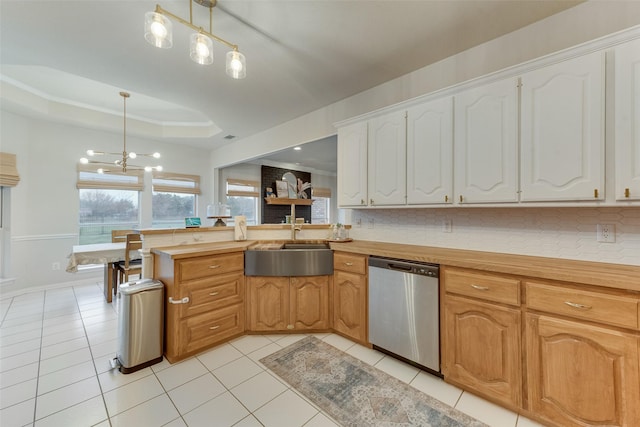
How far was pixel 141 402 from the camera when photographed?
1679mm

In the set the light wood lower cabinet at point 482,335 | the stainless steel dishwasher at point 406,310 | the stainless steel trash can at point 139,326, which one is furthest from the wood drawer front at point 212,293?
the light wood lower cabinet at point 482,335

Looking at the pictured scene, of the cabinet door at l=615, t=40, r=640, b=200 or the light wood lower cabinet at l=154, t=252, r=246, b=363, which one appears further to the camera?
the light wood lower cabinet at l=154, t=252, r=246, b=363

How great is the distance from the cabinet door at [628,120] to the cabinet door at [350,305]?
177 centimetres

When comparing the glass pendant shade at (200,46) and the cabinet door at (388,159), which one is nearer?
the glass pendant shade at (200,46)

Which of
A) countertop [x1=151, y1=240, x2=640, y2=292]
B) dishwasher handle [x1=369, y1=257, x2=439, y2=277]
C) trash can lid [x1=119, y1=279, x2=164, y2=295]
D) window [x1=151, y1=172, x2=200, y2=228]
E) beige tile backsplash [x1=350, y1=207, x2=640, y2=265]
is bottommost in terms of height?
trash can lid [x1=119, y1=279, x2=164, y2=295]

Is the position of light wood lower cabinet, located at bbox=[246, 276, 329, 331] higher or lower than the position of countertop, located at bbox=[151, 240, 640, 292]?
lower

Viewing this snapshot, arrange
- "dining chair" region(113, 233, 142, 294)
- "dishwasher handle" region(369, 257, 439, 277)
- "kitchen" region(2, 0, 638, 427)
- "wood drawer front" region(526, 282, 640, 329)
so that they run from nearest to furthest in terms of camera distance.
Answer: "wood drawer front" region(526, 282, 640, 329), "kitchen" region(2, 0, 638, 427), "dishwasher handle" region(369, 257, 439, 277), "dining chair" region(113, 233, 142, 294)

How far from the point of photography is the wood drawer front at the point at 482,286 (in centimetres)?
156

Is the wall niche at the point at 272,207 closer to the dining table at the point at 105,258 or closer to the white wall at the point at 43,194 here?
the dining table at the point at 105,258

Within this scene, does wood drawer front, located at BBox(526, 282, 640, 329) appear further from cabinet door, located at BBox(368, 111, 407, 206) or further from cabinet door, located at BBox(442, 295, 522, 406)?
cabinet door, located at BBox(368, 111, 407, 206)

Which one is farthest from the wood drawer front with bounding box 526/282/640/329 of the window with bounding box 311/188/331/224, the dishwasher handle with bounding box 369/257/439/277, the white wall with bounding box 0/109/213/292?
the white wall with bounding box 0/109/213/292

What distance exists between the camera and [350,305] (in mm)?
2420

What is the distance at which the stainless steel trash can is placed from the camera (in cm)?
199

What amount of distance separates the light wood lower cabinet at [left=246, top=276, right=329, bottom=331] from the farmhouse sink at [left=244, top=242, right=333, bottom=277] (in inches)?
2.6
